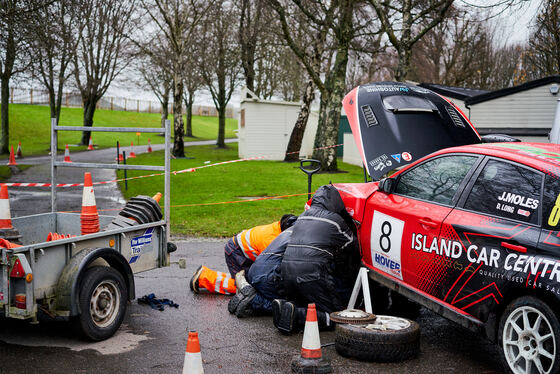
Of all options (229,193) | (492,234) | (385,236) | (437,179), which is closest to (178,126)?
(229,193)

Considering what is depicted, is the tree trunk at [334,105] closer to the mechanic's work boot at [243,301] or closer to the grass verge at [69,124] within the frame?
the mechanic's work boot at [243,301]

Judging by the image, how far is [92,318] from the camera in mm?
5113

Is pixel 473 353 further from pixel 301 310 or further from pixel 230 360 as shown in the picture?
pixel 230 360

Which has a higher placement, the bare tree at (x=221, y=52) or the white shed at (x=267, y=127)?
the bare tree at (x=221, y=52)

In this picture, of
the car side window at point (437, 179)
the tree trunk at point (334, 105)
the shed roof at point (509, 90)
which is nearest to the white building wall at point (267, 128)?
the tree trunk at point (334, 105)

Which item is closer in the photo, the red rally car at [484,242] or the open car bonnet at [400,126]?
the red rally car at [484,242]

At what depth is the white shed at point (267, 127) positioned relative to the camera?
30641 millimetres

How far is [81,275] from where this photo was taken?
4926 mm

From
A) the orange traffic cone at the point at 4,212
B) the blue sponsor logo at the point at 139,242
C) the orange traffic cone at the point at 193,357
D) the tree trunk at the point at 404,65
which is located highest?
the tree trunk at the point at 404,65

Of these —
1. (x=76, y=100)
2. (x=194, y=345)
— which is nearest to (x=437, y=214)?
(x=194, y=345)

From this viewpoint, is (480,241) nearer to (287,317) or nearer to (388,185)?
(388,185)

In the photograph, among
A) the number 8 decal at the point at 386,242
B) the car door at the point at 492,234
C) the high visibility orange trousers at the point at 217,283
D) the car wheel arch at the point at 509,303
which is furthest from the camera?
the high visibility orange trousers at the point at 217,283

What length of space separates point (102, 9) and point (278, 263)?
3169cm

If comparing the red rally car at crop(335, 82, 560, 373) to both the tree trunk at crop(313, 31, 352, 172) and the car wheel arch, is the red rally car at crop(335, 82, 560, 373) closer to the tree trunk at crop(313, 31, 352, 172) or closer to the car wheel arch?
the car wheel arch
